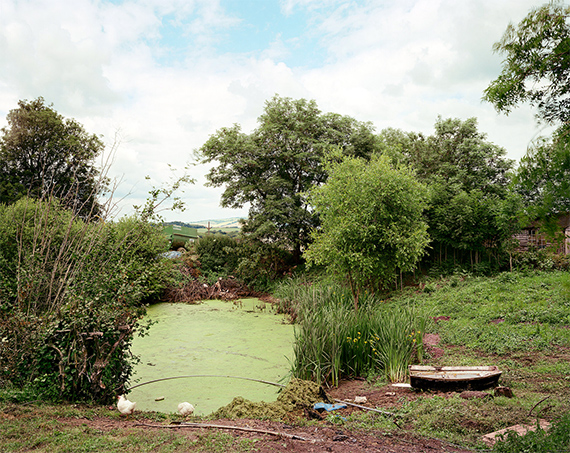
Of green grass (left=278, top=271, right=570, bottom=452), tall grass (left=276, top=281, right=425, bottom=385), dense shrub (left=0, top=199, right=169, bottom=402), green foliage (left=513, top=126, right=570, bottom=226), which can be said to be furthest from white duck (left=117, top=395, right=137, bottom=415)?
green foliage (left=513, top=126, right=570, bottom=226)

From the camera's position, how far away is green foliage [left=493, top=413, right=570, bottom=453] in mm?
2902

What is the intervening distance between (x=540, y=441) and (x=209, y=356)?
552 cm

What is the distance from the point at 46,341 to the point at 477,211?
13.3 meters

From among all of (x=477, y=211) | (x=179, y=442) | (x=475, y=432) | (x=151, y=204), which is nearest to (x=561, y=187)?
(x=475, y=432)

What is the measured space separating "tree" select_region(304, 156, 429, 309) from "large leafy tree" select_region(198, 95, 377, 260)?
6374mm

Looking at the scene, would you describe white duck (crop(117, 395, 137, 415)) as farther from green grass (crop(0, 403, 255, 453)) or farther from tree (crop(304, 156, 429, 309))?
tree (crop(304, 156, 429, 309))

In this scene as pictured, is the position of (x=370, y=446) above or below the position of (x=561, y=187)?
below

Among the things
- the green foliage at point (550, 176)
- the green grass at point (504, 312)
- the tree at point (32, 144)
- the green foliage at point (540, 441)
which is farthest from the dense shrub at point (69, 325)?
the tree at point (32, 144)

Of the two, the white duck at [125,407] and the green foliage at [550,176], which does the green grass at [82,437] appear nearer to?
the white duck at [125,407]

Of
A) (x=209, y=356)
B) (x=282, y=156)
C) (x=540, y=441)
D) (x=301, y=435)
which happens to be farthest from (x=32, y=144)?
(x=540, y=441)

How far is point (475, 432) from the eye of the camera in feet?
11.9

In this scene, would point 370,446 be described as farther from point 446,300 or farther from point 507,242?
point 507,242

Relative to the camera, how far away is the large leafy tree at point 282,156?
15797 mm

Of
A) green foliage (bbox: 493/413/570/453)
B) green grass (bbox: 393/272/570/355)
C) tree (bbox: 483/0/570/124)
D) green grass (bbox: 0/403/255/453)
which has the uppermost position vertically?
tree (bbox: 483/0/570/124)
